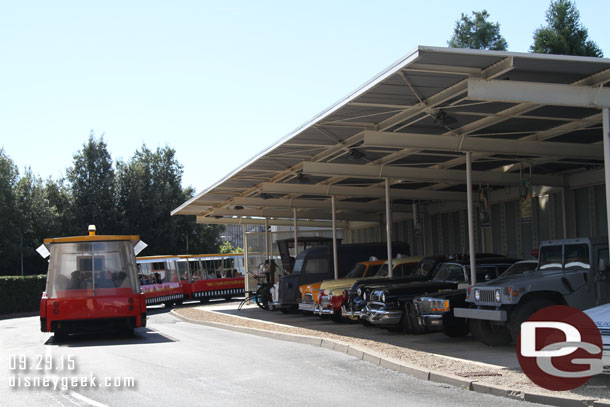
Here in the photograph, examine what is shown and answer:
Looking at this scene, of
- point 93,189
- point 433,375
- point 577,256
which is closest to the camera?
point 433,375

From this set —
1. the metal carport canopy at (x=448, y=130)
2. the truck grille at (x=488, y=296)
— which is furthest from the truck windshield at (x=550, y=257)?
the metal carport canopy at (x=448, y=130)

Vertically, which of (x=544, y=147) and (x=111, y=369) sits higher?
(x=544, y=147)

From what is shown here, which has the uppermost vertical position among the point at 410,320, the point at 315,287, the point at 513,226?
the point at 513,226

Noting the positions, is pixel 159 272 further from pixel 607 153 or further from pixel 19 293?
pixel 607 153

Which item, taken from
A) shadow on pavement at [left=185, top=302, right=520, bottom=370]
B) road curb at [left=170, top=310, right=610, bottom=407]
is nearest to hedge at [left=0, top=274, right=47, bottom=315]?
shadow on pavement at [left=185, top=302, right=520, bottom=370]

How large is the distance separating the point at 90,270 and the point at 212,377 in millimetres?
7898

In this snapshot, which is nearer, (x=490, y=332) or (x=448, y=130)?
(x=490, y=332)

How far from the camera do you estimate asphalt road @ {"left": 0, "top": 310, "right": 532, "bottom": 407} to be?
Result: 937cm

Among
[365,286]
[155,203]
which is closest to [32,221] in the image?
[155,203]

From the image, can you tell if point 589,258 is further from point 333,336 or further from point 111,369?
point 111,369

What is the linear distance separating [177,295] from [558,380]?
31.1 meters

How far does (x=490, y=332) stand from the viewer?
1420 cm

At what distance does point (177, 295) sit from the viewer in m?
39.0

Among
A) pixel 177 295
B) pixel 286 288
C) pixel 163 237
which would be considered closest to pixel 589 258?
pixel 286 288
